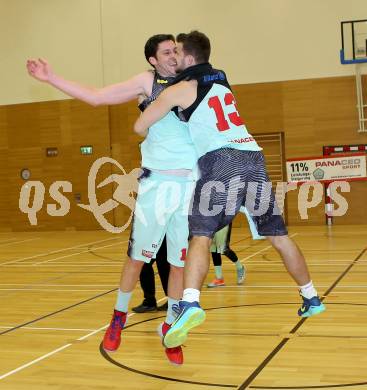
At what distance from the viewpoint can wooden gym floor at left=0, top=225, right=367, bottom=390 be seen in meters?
4.13

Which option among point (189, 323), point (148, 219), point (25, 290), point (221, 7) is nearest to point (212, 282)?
point (25, 290)

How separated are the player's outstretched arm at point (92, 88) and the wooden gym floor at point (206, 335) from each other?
1760mm

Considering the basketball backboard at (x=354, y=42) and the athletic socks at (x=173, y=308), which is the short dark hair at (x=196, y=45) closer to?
the athletic socks at (x=173, y=308)

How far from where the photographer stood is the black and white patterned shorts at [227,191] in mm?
3859

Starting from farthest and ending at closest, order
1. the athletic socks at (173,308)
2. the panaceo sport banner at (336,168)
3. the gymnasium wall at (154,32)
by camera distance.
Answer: the gymnasium wall at (154,32) < the panaceo sport banner at (336,168) < the athletic socks at (173,308)

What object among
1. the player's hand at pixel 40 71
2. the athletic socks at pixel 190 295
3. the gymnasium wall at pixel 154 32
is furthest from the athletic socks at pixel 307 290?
the gymnasium wall at pixel 154 32

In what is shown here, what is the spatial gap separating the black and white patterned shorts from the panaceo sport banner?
11983mm

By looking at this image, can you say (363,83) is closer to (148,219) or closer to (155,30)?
(155,30)

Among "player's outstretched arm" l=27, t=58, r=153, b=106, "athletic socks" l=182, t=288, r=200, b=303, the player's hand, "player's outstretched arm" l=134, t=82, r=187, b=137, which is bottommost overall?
"athletic socks" l=182, t=288, r=200, b=303

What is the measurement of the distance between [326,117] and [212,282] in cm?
984

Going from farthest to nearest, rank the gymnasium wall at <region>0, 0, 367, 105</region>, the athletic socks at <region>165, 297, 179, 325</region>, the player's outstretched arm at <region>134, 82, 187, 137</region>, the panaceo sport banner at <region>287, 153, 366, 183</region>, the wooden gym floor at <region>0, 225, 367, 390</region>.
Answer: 1. the gymnasium wall at <region>0, 0, 367, 105</region>
2. the panaceo sport banner at <region>287, 153, 366, 183</region>
3. the athletic socks at <region>165, 297, 179, 325</region>
4. the wooden gym floor at <region>0, 225, 367, 390</region>
5. the player's outstretched arm at <region>134, 82, 187, 137</region>

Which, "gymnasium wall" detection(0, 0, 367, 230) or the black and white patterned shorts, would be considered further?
"gymnasium wall" detection(0, 0, 367, 230)

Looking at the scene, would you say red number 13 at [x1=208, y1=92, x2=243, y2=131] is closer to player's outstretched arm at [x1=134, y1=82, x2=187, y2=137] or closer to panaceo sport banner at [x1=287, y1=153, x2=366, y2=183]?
player's outstretched arm at [x1=134, y1=82, x2=187, y2=137]

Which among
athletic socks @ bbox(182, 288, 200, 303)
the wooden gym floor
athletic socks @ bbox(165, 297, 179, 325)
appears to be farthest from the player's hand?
the wooden gym floor
